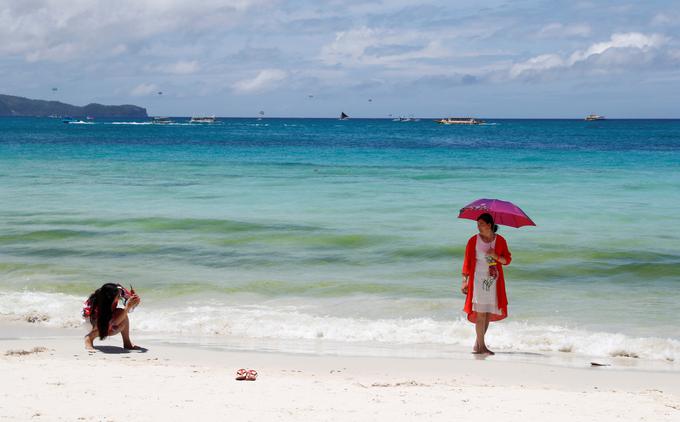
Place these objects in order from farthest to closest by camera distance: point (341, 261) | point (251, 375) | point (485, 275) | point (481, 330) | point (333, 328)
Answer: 1. point (341, 261)
2. point (333, 328)
3. point (481, 330)
4. point (485, 275)
5. point (251, 375)

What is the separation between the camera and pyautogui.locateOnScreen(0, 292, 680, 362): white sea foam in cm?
891

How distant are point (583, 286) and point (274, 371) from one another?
251 inches

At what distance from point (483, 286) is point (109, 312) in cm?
401

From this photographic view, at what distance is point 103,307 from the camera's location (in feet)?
27.6

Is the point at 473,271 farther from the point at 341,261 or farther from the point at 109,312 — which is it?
the point at 341,261

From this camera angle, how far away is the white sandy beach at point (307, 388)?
19.7 feet

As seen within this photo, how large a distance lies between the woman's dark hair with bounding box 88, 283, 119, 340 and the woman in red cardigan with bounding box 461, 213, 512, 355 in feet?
12.3

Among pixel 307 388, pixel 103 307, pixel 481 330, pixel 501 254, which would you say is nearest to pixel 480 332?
pixel 481 330

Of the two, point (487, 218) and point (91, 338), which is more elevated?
point (487, 218)

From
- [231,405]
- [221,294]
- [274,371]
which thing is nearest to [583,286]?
[221,294]

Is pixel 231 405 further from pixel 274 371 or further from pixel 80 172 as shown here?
pixel 80 172

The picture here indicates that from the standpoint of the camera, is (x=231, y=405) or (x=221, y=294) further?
(x=221, y=294)

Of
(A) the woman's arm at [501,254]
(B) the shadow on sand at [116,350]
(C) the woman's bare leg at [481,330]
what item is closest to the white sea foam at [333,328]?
(C) the woman's bare leg at [481,330]

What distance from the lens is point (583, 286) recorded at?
12156mm
